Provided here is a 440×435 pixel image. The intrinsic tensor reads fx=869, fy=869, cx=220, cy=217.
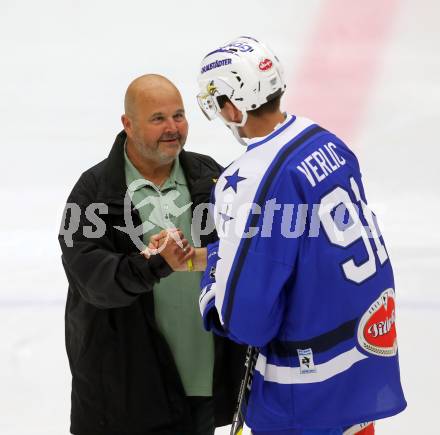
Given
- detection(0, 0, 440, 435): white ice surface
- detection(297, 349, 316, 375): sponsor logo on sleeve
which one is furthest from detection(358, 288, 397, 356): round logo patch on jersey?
detection(0, 0, 440, 435): white ice surface

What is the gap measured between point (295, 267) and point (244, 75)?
A: 44 centimetres

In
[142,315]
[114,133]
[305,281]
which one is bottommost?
[142,315]

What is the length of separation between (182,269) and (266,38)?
4.22m

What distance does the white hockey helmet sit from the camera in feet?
6.37

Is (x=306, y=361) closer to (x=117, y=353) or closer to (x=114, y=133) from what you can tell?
(x=117, y=353)

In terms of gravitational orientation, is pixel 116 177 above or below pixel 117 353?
above

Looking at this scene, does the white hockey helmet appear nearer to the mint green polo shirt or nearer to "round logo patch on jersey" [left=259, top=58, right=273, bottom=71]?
"round logo patch on jersey" [left=259, top=58, right=273, bottom=71]

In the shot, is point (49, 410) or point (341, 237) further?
point (49, 410)

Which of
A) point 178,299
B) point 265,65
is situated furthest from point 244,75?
point 178,299

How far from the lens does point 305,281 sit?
189 centimetres

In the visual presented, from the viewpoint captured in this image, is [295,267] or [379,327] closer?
[295,267]

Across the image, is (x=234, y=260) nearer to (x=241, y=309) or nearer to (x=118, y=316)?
(x=241, y=309)

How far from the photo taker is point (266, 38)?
20.7 ft

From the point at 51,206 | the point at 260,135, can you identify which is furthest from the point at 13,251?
the point at 260,135
